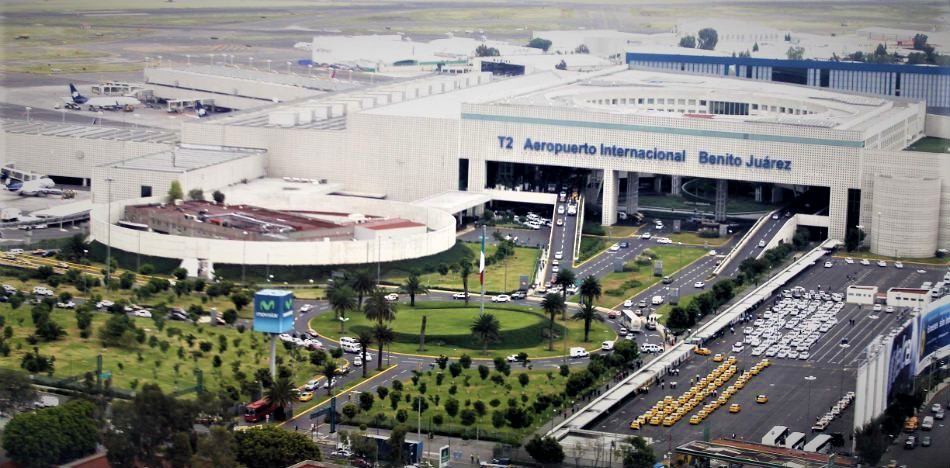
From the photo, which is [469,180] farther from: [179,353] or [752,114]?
[179,353]

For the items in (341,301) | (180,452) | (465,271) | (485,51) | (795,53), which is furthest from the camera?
(485,51)

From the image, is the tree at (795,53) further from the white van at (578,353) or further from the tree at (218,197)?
the white van at (578,353)

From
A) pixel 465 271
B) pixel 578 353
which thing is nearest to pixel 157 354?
pixel 578 353

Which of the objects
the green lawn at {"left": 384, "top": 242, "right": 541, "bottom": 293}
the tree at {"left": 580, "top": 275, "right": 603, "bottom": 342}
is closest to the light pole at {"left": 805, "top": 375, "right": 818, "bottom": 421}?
the tree at {"left": 580, "top": 275, "right": 603, "bottom": 342}

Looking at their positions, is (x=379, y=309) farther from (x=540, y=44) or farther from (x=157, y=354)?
(x=540, y=44)

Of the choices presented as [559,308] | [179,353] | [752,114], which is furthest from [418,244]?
[752,114]

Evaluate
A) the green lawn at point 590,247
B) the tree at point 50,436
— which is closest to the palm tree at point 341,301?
the green lawn at point 590,247

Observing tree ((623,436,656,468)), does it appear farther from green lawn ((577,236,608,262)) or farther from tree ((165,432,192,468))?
green lawn ((577,236,608,262))
